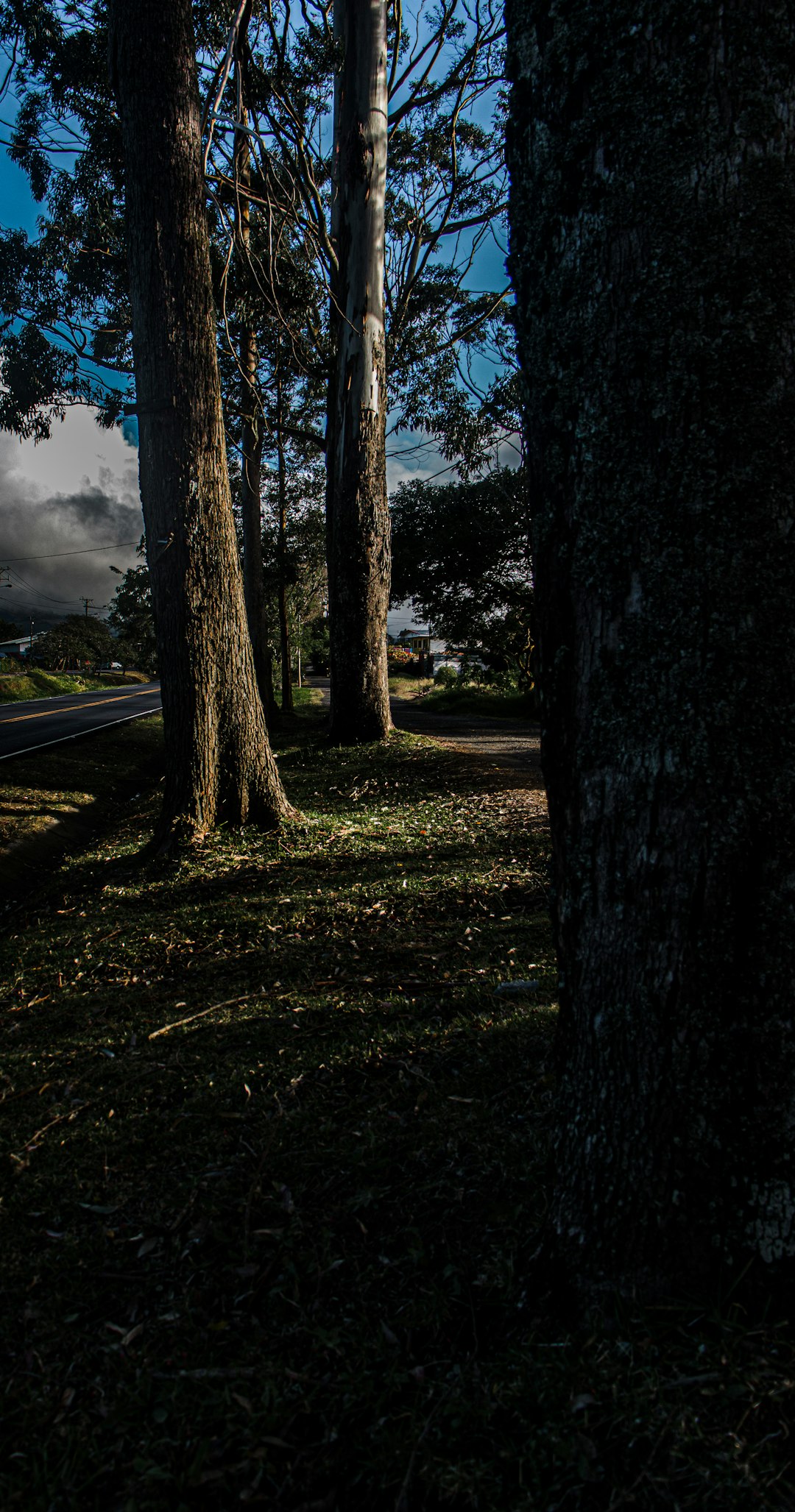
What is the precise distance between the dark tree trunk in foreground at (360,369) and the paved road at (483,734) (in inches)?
70.5

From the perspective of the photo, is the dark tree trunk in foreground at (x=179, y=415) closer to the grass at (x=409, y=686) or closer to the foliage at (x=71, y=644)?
the grass at (x=409, y=686)

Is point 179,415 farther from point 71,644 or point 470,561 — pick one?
point 71,644

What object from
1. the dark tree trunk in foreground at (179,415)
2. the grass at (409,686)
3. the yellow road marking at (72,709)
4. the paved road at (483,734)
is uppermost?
the dark tree trunk in foreground at (179,415)

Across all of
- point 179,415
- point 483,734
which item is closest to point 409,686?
point 483,734

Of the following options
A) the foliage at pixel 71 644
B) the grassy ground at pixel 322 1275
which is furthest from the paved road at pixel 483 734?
the foliage at pixel 71 644

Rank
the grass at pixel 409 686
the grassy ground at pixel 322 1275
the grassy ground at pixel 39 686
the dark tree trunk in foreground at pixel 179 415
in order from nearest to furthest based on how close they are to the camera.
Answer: the grassy ground at pixel 322 1275 < the dark tree trunk in foreground at pixel 179 415 < the grass at pixel 409 686 < the grassy ground at pixel 39 686

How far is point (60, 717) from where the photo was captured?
20.9m

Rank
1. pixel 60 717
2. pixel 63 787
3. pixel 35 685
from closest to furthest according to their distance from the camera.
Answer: pixel 63 787 → pixel 60 717 → pixel 35 685

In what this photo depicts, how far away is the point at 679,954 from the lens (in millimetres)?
1443

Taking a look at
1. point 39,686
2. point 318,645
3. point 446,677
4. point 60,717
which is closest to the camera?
point 60,717

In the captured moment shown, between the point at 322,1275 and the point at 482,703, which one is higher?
the point at 482,703

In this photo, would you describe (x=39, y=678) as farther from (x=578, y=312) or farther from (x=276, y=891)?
(x=578, y=312)

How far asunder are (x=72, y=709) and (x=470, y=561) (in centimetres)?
1264

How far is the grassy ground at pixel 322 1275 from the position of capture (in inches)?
52.7
